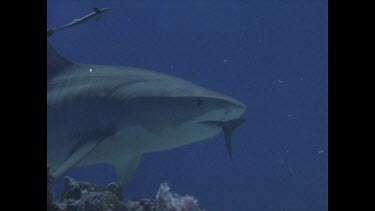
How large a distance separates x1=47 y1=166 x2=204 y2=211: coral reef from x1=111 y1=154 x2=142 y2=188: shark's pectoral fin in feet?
3.74

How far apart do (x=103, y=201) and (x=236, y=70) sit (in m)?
43.2

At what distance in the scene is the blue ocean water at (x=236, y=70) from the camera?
38.8m

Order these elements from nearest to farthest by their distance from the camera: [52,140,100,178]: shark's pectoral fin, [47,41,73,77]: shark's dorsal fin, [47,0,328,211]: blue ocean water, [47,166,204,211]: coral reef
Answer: [47,166,204,211]: coral reef
[52,140,100,178]: shark's pectoral fin
[47,41,73,77]: shark's dorsal fin
[47,0,328,211]: blue ocean water

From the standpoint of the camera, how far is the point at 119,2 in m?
42.3

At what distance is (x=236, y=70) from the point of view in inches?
1849

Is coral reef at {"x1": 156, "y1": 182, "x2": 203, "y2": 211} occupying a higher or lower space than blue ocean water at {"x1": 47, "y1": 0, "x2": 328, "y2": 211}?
higher

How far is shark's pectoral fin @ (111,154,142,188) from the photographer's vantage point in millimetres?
6726

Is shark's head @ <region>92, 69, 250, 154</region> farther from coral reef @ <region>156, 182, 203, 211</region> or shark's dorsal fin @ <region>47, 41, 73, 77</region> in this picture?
shark's dorsal fin @ <region>47, 41, 73, 77</region>

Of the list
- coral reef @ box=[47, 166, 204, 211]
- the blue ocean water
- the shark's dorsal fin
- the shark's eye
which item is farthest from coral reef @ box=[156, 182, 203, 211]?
the blue ocean water

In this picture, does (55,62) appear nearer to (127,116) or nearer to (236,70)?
(127,116)

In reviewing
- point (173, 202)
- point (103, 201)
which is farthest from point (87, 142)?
point (103, 201)

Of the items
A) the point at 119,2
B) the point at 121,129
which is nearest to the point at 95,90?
the point at 121,129

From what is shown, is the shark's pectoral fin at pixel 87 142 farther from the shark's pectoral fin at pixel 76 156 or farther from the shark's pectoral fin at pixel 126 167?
the shark's pectoral fin at pixel 126 167
